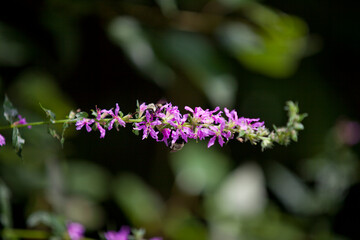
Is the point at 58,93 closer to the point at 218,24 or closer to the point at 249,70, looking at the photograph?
the point at 218,24

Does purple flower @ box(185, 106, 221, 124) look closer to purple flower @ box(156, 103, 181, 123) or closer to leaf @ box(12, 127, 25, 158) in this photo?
purple flower @ box(156, 103, 181, 123)

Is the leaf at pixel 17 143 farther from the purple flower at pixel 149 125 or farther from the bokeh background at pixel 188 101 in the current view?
the bokeh background at pixel 188 101

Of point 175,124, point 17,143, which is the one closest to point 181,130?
point 175,124

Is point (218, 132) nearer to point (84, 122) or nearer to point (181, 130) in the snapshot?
point (181, 130)

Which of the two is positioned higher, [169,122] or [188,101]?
[188,101]

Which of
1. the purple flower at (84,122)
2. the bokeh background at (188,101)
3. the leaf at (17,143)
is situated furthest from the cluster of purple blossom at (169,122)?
the bokeh background at (188,101)

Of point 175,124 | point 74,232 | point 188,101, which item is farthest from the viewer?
point 188,101

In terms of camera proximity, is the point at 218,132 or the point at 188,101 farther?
the point at 188,101

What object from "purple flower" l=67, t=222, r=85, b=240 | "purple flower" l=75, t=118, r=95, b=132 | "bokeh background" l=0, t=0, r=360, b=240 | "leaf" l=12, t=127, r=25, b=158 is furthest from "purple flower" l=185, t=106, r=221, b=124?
"bokeh background" l=0, t=0, r=360, b=240

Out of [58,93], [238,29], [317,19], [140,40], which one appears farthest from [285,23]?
[58,93]
